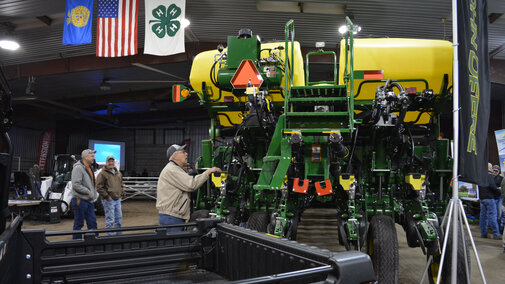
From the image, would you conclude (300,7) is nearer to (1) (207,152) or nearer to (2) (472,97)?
(1) (207,152)

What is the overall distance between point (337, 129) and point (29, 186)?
9.35 m

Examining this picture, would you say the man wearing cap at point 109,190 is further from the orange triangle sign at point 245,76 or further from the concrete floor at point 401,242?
the orange triangle sign at point 245,76

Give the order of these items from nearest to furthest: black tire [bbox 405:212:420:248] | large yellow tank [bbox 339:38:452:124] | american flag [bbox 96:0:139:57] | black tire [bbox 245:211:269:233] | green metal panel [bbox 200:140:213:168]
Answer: black tire [bbox 405:212:420:248], black tire [bbox 245:211:269:233], large yellow tank [bbox 339:38:452:124], green metal panel [bbox 200:140:213:168], american flag [bbox 96:0:139:57]

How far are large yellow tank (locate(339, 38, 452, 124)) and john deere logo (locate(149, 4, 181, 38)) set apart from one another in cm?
397

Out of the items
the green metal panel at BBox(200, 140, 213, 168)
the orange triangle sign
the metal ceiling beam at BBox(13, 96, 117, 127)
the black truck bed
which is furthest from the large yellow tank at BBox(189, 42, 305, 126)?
the metal ceiling beam at BBox(13, 96, 117, 127)

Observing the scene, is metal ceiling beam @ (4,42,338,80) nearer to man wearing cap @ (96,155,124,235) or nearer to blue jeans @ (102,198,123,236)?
man wearing cap @ (96,155,124,235)

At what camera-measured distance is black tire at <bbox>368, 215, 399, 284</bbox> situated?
4.31 meters

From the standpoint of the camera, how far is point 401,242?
8.29 meters

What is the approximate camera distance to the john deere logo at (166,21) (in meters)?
8.02

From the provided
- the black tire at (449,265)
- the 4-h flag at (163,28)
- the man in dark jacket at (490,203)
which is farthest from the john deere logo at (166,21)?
the man in dark jacket at (490,203)

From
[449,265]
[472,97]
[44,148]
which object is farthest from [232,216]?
[44,148]

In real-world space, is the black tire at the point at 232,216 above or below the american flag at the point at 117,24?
below

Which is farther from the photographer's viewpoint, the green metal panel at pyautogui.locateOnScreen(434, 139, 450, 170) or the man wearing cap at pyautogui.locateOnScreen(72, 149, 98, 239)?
the man wearing cap at pyautogui.locateOnScreen(72, 149, 98, 239)

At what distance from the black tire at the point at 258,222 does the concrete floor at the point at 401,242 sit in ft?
6.68
